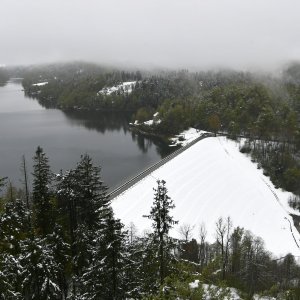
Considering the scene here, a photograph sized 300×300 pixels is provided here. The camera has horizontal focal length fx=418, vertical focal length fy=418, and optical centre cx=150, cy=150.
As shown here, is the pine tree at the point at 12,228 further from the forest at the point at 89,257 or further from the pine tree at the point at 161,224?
the pine tree at the point at 161,224

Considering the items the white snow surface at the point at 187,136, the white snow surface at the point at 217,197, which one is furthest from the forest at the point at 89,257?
the white snow surface at the point at 187,136

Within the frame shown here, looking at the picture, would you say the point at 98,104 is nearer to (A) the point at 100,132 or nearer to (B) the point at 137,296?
(A) the point at 100,132

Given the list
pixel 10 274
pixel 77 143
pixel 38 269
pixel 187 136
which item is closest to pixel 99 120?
pixel 77 143

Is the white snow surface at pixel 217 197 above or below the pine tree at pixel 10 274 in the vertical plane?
below

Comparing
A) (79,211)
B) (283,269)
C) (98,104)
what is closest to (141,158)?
(283,269)

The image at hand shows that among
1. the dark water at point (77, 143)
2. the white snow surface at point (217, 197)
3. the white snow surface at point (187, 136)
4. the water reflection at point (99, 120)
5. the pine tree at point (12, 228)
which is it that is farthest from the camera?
the water reflection at point (99, 120)

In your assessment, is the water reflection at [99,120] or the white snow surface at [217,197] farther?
the water reflection at [99,120]
